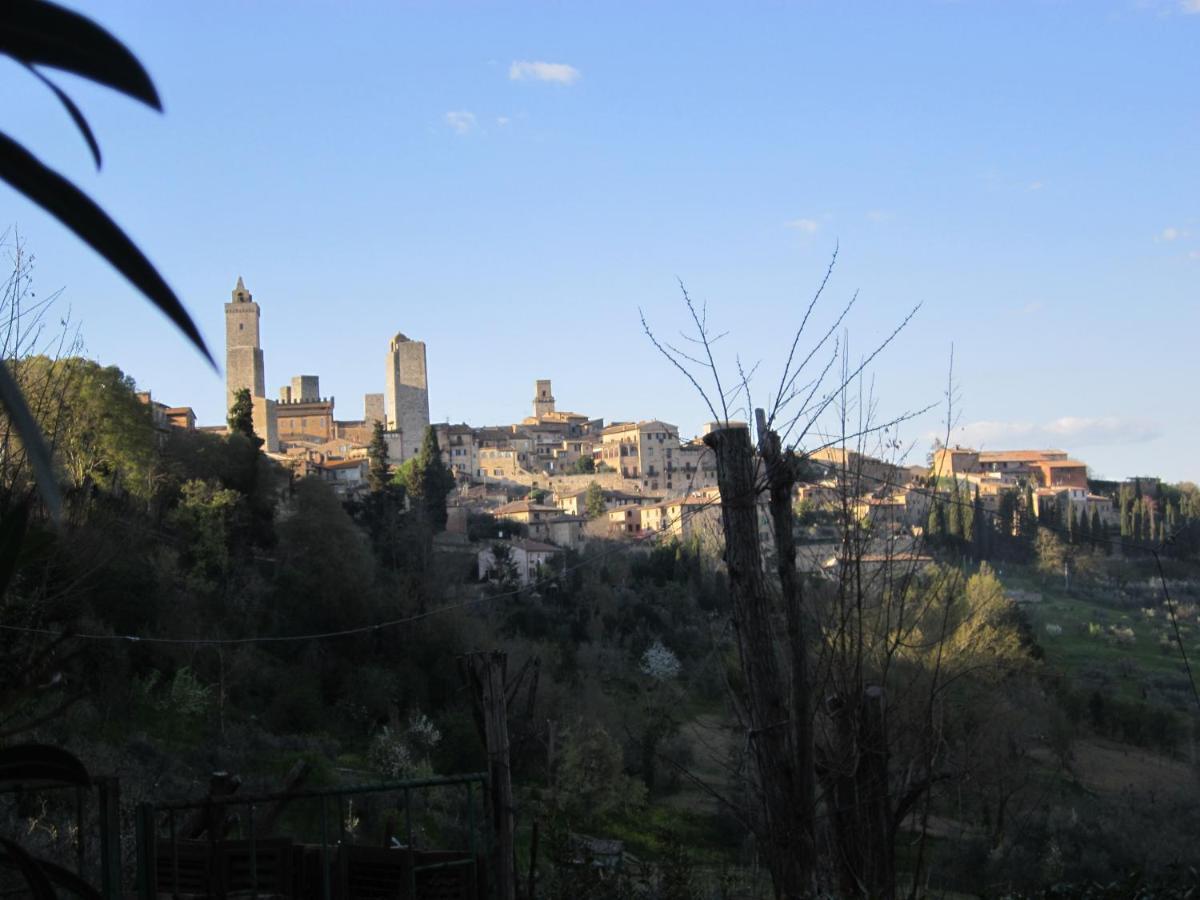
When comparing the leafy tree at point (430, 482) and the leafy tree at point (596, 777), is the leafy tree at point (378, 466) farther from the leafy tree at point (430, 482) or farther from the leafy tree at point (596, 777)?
the leafy tree at point (596, 777)

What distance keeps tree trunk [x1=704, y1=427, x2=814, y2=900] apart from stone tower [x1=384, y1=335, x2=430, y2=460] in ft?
316

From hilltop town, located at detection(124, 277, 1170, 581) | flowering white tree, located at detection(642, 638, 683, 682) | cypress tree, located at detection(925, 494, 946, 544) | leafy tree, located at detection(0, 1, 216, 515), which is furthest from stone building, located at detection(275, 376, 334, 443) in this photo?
leafy tree, located at detection(0, 1, 216, 515)

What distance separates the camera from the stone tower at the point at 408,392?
337 feet

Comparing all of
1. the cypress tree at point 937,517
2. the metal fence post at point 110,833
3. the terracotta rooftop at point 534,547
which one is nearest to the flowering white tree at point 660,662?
the terracotta rooftop at point 534,547

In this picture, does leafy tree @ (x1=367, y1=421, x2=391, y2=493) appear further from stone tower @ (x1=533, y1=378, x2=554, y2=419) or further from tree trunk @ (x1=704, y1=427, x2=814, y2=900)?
stone tower @ (x1=533, y1=378, x2=554, y2=419)

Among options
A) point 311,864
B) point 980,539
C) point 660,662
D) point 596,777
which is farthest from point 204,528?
point 980,539

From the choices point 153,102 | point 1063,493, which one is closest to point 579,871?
point 153,102

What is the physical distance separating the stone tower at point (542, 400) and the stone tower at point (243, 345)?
136ft

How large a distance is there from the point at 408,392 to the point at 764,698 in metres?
98.1

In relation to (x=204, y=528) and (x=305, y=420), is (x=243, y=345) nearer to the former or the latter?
(x=305, y=420)

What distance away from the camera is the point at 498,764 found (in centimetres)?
813

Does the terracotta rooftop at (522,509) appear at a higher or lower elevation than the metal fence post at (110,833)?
higher

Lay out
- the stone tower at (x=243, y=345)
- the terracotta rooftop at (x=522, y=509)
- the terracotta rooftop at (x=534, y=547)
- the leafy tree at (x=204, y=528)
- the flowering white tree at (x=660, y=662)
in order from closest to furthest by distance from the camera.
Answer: the leafy tree at (x=204, y=528), the flowering white tree at (x=660, y=662), the terracotta rooftop at (x=534, y=547), the terracotta rooftop at (x=522, y=509), the stone tower at (x=243, y=345)

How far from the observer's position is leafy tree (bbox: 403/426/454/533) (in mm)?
54781
